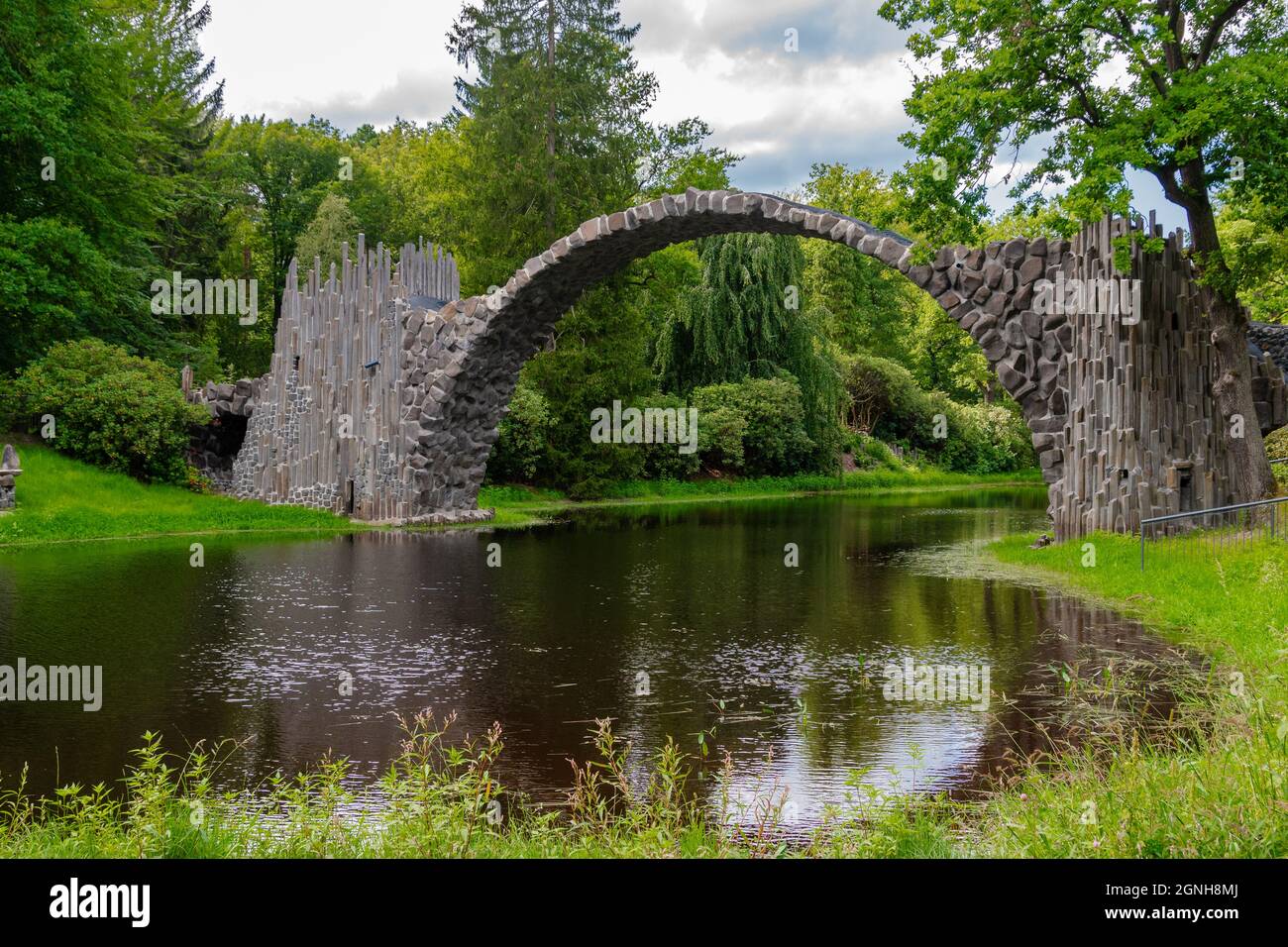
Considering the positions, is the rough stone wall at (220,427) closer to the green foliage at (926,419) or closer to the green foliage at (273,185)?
the green foliage at (273,185)

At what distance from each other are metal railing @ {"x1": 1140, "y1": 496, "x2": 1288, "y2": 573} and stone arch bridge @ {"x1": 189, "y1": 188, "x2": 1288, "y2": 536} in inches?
14.2

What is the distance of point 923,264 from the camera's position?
A: 1711cm

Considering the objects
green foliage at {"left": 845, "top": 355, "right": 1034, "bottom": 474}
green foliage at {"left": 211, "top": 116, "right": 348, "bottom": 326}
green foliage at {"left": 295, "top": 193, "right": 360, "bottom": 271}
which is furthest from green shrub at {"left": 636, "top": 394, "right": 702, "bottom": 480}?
green foliage at {"left": 211, "top": 116, "right": 348, "bottom": 326}

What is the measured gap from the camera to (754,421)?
36531 mm

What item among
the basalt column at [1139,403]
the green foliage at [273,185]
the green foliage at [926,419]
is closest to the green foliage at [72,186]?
the green foliage at [273,185]

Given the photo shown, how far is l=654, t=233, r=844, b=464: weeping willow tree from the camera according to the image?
36094 mm

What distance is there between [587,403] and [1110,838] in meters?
26.8

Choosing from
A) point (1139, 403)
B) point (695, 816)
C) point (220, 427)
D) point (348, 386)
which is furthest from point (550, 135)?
point (695, 816)

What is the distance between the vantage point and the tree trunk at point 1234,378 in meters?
16.0

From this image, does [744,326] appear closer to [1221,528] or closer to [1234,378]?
[1234,378]

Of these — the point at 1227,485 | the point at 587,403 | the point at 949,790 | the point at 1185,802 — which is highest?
the point at 587,403

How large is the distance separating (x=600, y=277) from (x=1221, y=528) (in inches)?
529
